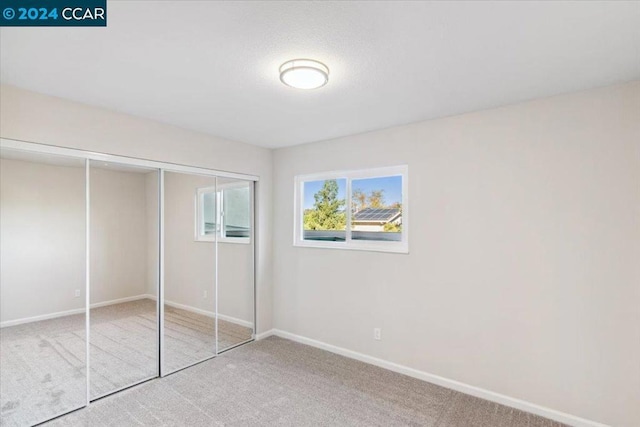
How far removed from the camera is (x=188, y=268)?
3484 mm

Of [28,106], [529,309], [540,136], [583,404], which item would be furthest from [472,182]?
[28,106]

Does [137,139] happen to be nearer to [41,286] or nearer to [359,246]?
[41,286]

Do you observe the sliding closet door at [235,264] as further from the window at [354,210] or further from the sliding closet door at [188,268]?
the window at [354,210]

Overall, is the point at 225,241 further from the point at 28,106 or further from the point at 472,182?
the point at 472,182

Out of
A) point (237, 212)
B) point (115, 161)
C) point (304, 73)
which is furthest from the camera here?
point (237, 212)

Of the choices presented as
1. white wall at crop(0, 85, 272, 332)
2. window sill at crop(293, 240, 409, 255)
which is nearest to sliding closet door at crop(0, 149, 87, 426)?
white wall at crop(0, 85, 272, 332)

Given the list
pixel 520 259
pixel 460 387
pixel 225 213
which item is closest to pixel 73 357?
pixel 225 213

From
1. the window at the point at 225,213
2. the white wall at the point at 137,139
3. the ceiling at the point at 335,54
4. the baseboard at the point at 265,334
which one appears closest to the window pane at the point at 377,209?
the ceiling at the point at 335,54

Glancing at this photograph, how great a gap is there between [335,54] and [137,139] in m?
2.18

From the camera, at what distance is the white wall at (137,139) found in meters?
2.35

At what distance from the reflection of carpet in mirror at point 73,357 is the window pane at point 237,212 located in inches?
44.4

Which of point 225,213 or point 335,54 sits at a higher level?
point 335,54

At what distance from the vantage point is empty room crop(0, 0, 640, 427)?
172 centimetres

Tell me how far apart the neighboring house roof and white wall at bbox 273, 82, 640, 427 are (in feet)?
0.94
